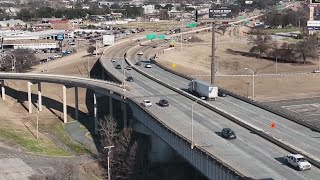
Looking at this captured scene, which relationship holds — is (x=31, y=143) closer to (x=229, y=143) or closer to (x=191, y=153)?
(x=191, y=153)

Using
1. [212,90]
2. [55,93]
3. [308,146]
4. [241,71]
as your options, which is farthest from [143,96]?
[241,71]

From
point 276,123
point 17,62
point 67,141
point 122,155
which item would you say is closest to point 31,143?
point 67,141

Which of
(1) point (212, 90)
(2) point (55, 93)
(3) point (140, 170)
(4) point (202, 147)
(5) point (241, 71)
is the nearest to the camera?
(4) point (202, 147)

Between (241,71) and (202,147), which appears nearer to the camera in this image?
(202,147)

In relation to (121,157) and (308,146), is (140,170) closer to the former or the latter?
(121,157)

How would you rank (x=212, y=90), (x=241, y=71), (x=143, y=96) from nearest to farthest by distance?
(x=212, y=90)
(x=143, y=96)
(x=241, y=71)

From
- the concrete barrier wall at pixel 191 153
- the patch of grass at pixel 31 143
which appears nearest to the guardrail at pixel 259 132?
the concrete barrier wall at pixel 191 153
